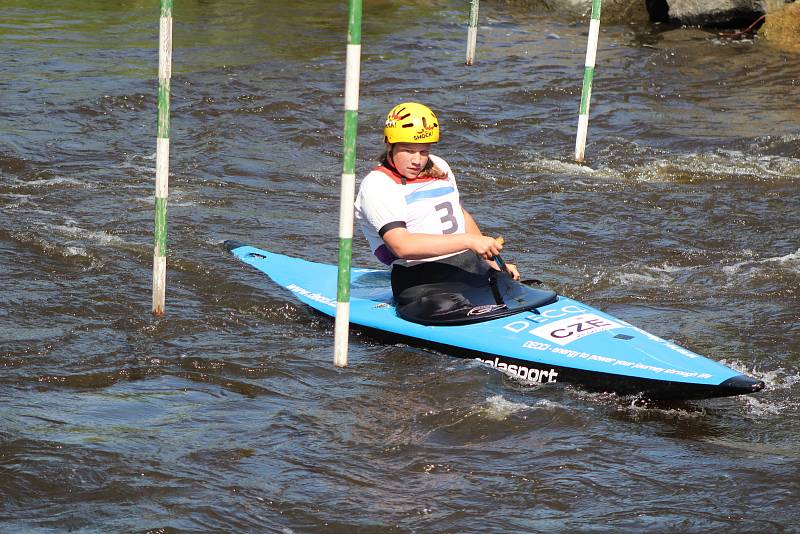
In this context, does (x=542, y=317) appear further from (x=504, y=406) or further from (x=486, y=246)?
(x=504, y=406)

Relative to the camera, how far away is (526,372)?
5.78 meters

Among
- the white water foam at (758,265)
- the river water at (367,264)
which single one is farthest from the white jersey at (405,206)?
the white water foam at (758,265)

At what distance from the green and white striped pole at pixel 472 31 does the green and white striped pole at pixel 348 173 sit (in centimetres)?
977

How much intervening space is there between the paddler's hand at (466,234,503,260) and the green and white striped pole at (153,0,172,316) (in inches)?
65.4

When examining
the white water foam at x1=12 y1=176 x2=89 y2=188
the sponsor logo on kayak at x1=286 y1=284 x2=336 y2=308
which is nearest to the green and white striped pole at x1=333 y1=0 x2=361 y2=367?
the sponsor logo on kayak at x1=286 y1=284 x2=336 y2=308

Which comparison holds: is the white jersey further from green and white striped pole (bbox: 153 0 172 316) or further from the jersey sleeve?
green and white striped pole (bbox: 153 0 172 316)

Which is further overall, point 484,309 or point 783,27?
point 783,27

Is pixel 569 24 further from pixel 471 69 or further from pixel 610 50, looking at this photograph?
pixel 471 69

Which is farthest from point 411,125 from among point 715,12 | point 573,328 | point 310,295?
point 715,12

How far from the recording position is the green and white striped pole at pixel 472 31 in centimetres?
1502

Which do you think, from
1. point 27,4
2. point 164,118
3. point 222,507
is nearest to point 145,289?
point 164,118

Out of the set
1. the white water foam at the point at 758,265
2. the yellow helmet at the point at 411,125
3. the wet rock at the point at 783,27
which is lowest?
the white water foam at the point at 758,265

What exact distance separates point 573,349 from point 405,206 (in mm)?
1228

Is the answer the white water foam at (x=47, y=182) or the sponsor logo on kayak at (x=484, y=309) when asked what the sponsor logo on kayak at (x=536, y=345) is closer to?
the sponsor logo on kayak at (x=484, y=309)
